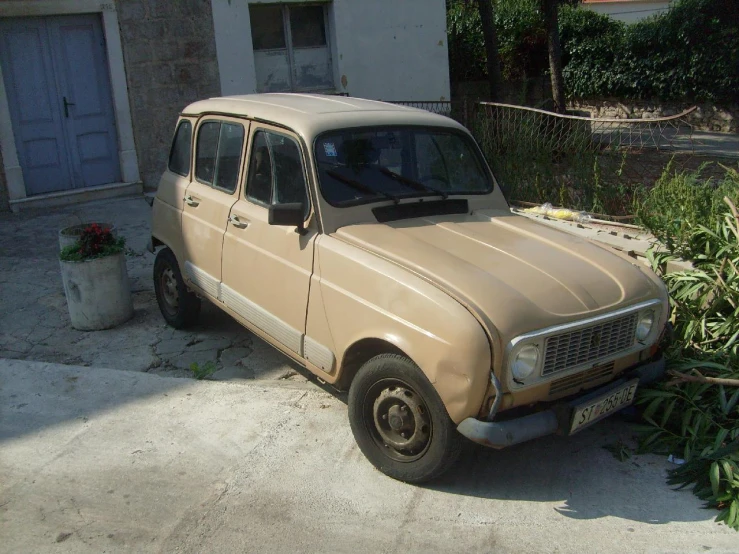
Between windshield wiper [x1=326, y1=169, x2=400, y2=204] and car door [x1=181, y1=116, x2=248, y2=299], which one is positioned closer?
windshield wiper [x1=326, y1=169, x2=400, y2=204]

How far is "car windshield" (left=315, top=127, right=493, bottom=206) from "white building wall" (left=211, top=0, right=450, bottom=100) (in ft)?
23.2

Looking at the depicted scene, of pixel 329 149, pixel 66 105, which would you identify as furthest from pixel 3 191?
pixel 329 149

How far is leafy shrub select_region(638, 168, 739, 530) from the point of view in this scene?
405 centimetres

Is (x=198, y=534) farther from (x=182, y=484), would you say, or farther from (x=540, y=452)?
(x=540, y=452)

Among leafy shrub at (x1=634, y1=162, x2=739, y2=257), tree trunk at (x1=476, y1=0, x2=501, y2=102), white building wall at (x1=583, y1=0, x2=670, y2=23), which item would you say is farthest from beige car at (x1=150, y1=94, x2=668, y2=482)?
white building wall at (x1=583, y1=0, x2=670, y2=23)

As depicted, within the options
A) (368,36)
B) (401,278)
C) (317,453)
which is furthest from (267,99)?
(368,36)

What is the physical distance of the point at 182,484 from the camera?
4.16 m

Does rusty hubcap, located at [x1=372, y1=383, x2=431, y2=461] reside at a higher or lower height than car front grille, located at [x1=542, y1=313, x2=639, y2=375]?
lower

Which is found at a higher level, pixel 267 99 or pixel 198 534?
pixel 267 99

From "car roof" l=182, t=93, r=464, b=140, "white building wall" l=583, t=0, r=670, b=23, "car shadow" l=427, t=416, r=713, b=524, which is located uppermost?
"white building wall" l=583, t=0, r=670, b=23

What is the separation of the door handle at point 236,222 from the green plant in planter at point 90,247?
1.62 m

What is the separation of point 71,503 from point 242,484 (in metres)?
0.89

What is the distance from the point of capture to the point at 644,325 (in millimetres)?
4188

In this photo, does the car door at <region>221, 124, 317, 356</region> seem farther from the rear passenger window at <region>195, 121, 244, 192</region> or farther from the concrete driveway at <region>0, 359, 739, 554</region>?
the concrete driveway at <region>0, 359, 739, 554</region>
